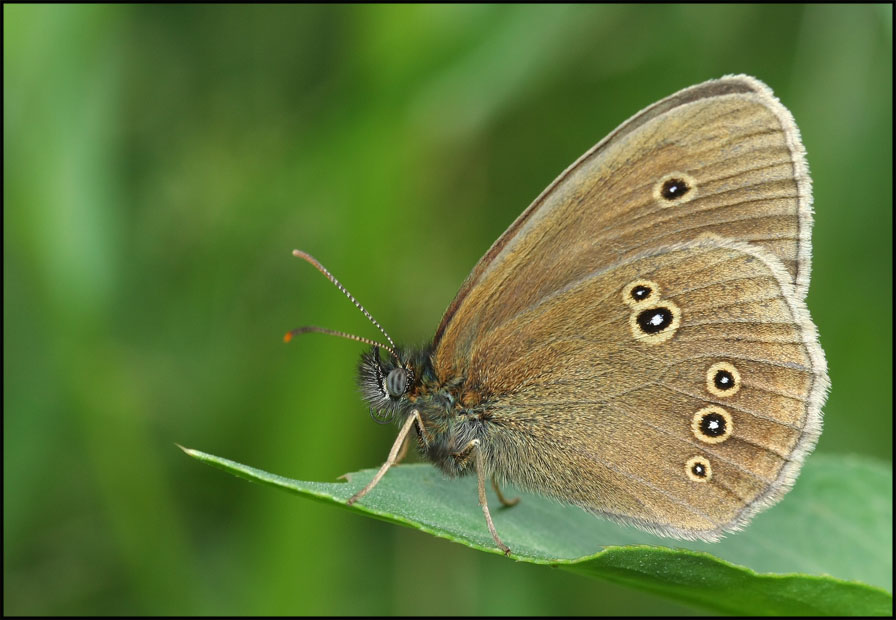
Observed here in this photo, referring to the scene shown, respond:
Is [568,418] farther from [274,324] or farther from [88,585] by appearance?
[88,585]

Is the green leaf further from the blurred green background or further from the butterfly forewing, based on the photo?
the blurred green background

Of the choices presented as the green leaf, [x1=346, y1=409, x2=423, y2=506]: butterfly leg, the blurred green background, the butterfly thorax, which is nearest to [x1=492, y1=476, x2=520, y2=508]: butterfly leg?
the green leaf

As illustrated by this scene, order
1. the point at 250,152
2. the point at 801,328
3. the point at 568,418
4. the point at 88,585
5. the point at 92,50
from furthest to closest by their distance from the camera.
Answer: the point at 250,152, the point at 92,50, the point at 88,585, the point at 568,418, the point at 801,328

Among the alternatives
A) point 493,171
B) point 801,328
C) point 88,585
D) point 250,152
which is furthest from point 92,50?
point 801,328

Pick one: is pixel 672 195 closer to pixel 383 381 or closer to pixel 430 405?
pixel 430 405

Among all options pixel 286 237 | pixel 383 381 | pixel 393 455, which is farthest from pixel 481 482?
pixel 286 237

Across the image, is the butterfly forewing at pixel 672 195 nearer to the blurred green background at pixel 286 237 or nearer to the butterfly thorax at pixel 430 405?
the butterfly thorax at pixel 430 405
